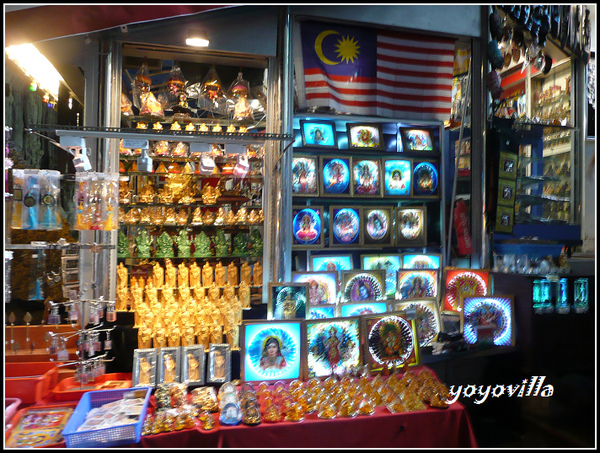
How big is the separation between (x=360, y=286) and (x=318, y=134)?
4.89ft

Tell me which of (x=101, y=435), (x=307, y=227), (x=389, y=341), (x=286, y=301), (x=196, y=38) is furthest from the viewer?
(x=307, y=227)

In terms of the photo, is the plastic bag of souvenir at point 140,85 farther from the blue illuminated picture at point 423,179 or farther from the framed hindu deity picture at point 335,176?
the blue illuminated picture at point 423,179

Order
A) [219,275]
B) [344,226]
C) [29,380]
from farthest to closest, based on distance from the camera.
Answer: [344,226], [219,275], [29,380]

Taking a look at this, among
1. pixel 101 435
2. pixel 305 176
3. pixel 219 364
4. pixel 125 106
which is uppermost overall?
pixel 125 106

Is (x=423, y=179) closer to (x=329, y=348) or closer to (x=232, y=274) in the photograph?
(x=232, y=274)

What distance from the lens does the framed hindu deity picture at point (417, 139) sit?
4.45 meters

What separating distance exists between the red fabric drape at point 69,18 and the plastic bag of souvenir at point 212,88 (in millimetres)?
1013

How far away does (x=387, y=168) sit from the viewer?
14.5 ft

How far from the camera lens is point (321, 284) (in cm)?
372

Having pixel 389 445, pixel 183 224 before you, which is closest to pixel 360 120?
pixel 183 224

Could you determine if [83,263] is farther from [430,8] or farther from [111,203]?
[430,8]

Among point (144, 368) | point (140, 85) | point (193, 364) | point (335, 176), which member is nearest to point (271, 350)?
point (193, 364)

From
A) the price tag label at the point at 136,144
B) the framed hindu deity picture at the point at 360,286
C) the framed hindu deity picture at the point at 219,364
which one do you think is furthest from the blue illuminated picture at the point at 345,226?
the price tag label at the point at 136,144

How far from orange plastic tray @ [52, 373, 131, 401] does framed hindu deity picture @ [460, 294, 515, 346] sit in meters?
2.28
